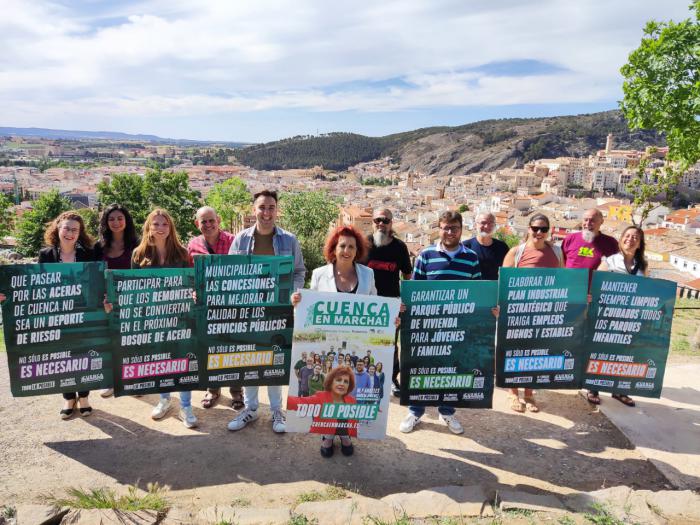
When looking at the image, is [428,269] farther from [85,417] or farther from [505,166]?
[505,166]

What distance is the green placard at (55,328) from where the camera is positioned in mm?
4301

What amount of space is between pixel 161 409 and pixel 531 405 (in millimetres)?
3966

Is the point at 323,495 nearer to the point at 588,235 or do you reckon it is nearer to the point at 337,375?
the point at 337,375

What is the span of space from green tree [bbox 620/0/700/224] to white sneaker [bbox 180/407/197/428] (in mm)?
7217

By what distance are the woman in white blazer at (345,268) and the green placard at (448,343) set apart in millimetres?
376

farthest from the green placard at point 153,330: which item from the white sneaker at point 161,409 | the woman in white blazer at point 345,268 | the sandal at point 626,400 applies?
the sandal at point 626,400

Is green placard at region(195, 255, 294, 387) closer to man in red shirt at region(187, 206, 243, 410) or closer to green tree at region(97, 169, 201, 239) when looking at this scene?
man in red shirt at region(187, 206, 243, 410)

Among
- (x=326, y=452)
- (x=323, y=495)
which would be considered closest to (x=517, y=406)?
(x=326, y=452)

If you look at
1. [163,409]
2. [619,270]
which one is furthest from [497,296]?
[163,409]

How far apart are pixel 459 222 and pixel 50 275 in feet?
12.3

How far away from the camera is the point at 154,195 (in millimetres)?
32094

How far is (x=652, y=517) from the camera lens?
335 centimetres

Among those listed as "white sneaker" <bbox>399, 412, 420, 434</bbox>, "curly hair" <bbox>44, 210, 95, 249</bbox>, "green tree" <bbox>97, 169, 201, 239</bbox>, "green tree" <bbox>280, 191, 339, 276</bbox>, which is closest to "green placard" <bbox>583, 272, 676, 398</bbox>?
"white sneaker" <bbox>399, 412, 420, 434</bbox>

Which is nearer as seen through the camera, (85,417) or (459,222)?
(459,222)
